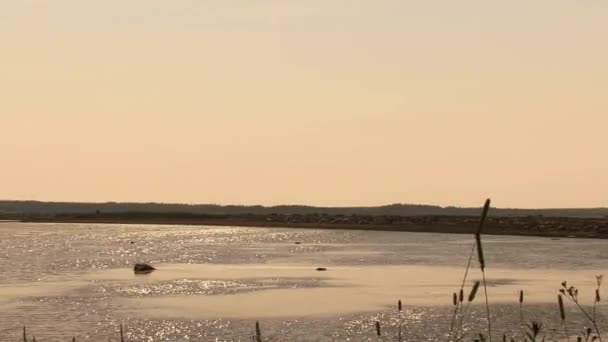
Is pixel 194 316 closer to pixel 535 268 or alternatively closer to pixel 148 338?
pixel 148 338

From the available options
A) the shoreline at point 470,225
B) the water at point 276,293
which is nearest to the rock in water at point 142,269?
the water at point 276,293

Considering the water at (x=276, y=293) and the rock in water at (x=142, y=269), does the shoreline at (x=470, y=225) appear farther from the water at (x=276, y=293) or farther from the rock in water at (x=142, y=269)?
the rock in water at (x=142, y=269)

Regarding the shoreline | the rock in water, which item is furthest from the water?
the shoreline

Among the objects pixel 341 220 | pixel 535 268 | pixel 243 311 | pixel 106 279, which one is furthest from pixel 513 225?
pixel 243 311

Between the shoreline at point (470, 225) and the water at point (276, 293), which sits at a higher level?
the shoreline at point (470, 225)

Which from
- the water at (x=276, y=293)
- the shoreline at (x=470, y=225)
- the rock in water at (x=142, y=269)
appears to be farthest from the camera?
the shoreline at (x=470, y=225)

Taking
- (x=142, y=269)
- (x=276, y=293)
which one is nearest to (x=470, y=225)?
(x=142, y=269)

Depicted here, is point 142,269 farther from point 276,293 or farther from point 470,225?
point 470,225

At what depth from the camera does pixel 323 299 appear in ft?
133

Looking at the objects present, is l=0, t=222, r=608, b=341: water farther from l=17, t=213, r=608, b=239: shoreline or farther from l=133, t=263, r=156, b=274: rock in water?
l=17, t=213, r=608, b=239: shoreline

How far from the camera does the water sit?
99.9ft

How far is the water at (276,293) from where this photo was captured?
30453 millimetres

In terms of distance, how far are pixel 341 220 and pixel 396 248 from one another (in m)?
80.7

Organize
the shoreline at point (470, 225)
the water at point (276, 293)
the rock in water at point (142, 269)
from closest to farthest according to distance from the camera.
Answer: the water at point (276, 293) → the rock in water at point (142, 269) → the shoreline at point (470, 225)
